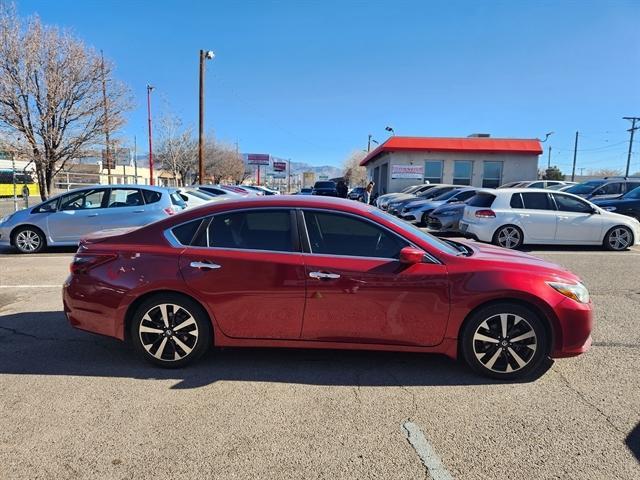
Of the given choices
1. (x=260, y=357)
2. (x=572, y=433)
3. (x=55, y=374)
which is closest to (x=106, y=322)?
(x=55, y=374)

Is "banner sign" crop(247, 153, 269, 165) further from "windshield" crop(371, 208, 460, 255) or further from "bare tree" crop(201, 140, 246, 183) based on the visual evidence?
"windshield" crop(371, 208, 460, 255)

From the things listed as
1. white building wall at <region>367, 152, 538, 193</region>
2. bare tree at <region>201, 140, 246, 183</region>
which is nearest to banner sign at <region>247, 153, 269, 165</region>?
bare tree at <region>201, 140, 246, 183</region>

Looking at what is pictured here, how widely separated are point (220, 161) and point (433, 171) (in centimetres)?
3602

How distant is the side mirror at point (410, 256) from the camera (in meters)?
3.46

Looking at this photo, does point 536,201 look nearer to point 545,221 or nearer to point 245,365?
point 545,221

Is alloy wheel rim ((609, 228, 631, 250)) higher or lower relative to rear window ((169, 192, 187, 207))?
lower

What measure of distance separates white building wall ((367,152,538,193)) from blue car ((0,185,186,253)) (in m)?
23.4

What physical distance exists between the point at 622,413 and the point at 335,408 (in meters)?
2.14

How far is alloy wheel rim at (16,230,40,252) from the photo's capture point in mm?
9445

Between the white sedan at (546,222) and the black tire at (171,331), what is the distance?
26.5ft

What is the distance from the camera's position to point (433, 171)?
30750 mm

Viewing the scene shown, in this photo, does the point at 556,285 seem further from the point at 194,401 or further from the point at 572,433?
the point at 194,401

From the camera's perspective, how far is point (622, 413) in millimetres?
3152

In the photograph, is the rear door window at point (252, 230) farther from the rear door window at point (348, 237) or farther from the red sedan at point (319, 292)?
the rear door window at point (348, 237)
